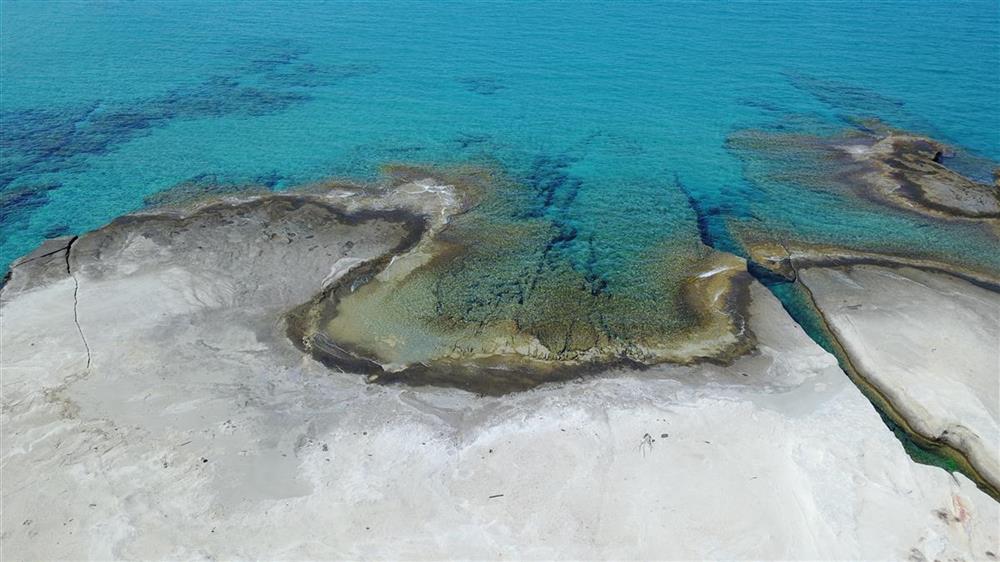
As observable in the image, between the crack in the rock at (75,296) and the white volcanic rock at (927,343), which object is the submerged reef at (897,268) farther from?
the crack in the rock at (75,296)

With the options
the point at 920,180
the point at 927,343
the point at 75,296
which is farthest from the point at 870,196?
the point at 75,296

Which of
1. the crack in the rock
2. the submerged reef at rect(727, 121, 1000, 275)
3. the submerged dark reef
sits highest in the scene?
the submerged reef at rect(727, 121, 1000, 275)

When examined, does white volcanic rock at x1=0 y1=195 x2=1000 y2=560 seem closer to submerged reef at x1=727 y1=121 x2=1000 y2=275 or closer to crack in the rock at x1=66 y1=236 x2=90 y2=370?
crack in the rock at x1=66 y1=236 x2=90 y2=370

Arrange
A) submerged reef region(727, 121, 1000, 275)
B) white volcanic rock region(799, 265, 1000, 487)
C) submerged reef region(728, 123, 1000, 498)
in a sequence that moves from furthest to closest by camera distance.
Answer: submerged reef region(727, 121, 1000, 275) → submerged reef region(728, 123, 1000, 498) → white volcanic rock region(799, 265, 1000, 487)

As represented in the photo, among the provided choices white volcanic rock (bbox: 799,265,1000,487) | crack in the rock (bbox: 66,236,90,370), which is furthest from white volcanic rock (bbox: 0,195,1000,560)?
white volcanic rock (bbox: 799,265,1000,487)

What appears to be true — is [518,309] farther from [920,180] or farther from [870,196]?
[920,180]

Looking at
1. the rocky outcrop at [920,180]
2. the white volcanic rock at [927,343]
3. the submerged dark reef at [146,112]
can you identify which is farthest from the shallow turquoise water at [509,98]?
the white volcanic rock at [927,343]
